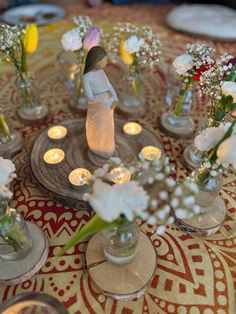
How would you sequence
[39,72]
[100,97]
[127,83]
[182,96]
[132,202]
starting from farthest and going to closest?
[39,72] → [127,83] → [182,96] → [100,97] → [132,202]

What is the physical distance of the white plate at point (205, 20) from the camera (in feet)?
5.43

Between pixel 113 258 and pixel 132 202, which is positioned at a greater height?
pixel 132 202

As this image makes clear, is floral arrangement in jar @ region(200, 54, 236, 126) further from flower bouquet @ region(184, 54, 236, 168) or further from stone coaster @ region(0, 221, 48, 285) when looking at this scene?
stone coaster @ region(0, 221, 48, 285)

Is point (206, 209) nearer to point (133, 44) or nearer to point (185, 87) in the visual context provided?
point (185, 87)

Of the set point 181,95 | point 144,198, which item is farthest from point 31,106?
point 144,198

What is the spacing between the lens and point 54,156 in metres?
1.01

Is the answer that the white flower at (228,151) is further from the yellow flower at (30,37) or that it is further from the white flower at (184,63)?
the yellow flower at (30,37)

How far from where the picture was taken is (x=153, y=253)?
2.69ft

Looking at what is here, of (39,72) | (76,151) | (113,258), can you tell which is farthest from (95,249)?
(39,72)

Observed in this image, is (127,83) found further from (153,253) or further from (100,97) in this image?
(153,253)

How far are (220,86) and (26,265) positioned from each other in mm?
683

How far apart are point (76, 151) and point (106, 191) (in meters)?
0.51

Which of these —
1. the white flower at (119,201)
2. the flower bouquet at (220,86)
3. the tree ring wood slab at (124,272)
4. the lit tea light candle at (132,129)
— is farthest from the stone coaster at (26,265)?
the flower bouquet at (220,86)

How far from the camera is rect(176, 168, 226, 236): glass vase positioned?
85 cm
